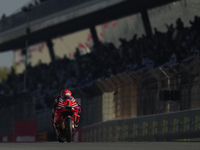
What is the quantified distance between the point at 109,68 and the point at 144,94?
15.1m

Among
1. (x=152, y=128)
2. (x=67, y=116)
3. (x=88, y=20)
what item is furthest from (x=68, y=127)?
(x=88, y=20)

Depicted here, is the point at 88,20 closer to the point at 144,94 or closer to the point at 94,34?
the point at 94,34

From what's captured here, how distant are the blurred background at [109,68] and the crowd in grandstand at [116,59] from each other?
7 cm

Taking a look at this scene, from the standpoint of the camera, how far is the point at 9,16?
161 ft

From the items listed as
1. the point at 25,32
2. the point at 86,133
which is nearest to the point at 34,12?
the point at 25,32

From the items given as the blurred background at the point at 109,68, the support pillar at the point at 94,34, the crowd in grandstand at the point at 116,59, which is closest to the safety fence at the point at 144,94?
the blurred background at the point at 109,68

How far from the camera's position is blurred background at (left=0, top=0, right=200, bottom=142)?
784 inches

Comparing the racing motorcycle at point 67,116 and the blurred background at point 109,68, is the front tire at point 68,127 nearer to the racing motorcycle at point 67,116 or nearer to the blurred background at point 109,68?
the racing motorcycle at point 67,116

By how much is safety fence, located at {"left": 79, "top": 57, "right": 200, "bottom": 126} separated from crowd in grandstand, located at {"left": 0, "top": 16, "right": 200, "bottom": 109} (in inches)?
214

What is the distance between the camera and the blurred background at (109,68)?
784 inches

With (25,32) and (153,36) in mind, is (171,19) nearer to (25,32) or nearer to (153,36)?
(153,36)

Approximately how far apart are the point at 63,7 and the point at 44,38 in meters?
10.4

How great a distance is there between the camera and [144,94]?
841 inches

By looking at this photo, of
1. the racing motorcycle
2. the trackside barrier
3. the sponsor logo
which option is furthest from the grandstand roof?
the racing motorcycle
